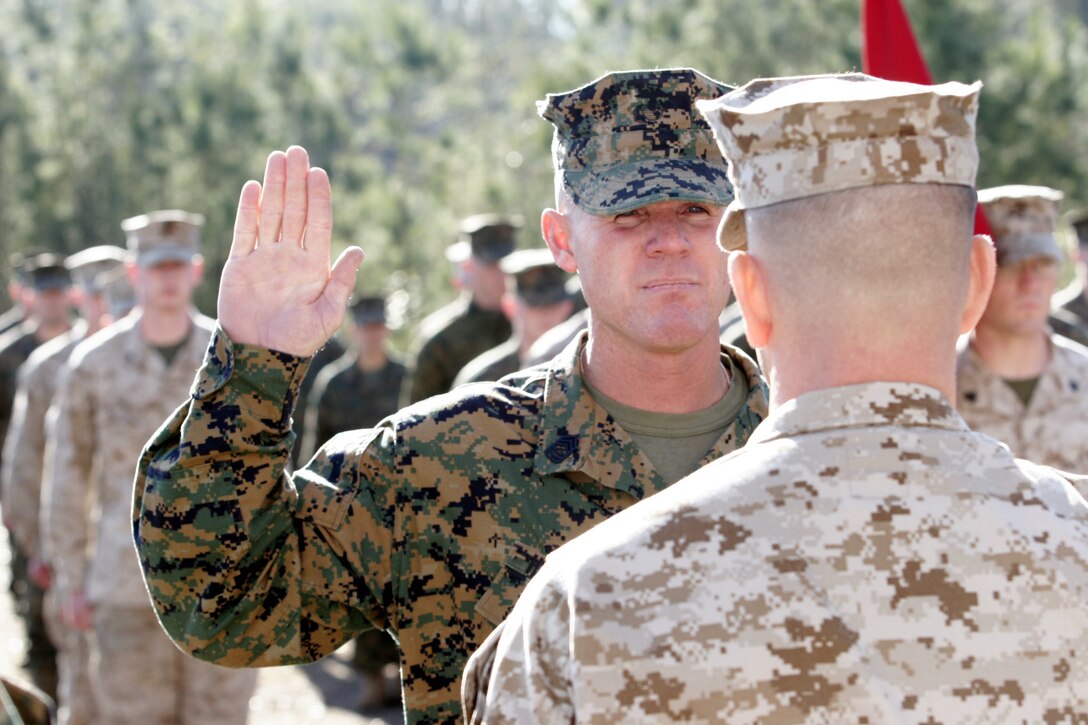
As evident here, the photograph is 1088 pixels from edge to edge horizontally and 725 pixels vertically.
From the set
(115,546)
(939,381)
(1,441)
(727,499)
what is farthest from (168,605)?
(1,441)

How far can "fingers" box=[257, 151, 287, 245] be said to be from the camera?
2957mm

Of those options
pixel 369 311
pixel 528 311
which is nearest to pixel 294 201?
pixel 528 311

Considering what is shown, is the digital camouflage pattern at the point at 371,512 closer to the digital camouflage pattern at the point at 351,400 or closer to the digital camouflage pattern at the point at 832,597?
the digital camouflage pattern at the point at 832,597

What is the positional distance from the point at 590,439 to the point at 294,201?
700mm

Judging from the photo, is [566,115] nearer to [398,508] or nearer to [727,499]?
[398,508]

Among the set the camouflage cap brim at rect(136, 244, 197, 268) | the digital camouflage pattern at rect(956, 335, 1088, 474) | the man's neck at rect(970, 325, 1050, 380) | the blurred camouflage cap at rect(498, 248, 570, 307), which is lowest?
the blurred camouflage cap at rect(498, 248, 570, 307)

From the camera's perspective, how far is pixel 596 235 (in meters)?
3.27

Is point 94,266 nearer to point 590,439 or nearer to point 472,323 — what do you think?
point 472,323

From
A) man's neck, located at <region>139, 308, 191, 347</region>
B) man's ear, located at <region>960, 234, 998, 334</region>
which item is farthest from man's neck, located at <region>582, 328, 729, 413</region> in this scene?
man's neck, located at <region>139, 308, 191, 347</region>

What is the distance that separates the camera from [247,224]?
2973mm

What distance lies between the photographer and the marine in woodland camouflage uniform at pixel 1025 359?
582cm

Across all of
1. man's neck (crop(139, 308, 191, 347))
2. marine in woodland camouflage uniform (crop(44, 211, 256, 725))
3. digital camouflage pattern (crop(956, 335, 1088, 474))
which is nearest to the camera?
digital camouflage pattern (crop(956, 335, 1088, 474))

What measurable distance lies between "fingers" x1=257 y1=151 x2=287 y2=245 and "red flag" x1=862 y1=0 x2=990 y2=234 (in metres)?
2.42

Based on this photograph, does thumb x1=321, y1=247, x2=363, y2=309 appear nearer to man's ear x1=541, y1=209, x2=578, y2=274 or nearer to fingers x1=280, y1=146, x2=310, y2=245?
fingers x1=280, y1=146, x2=310, y2=245
